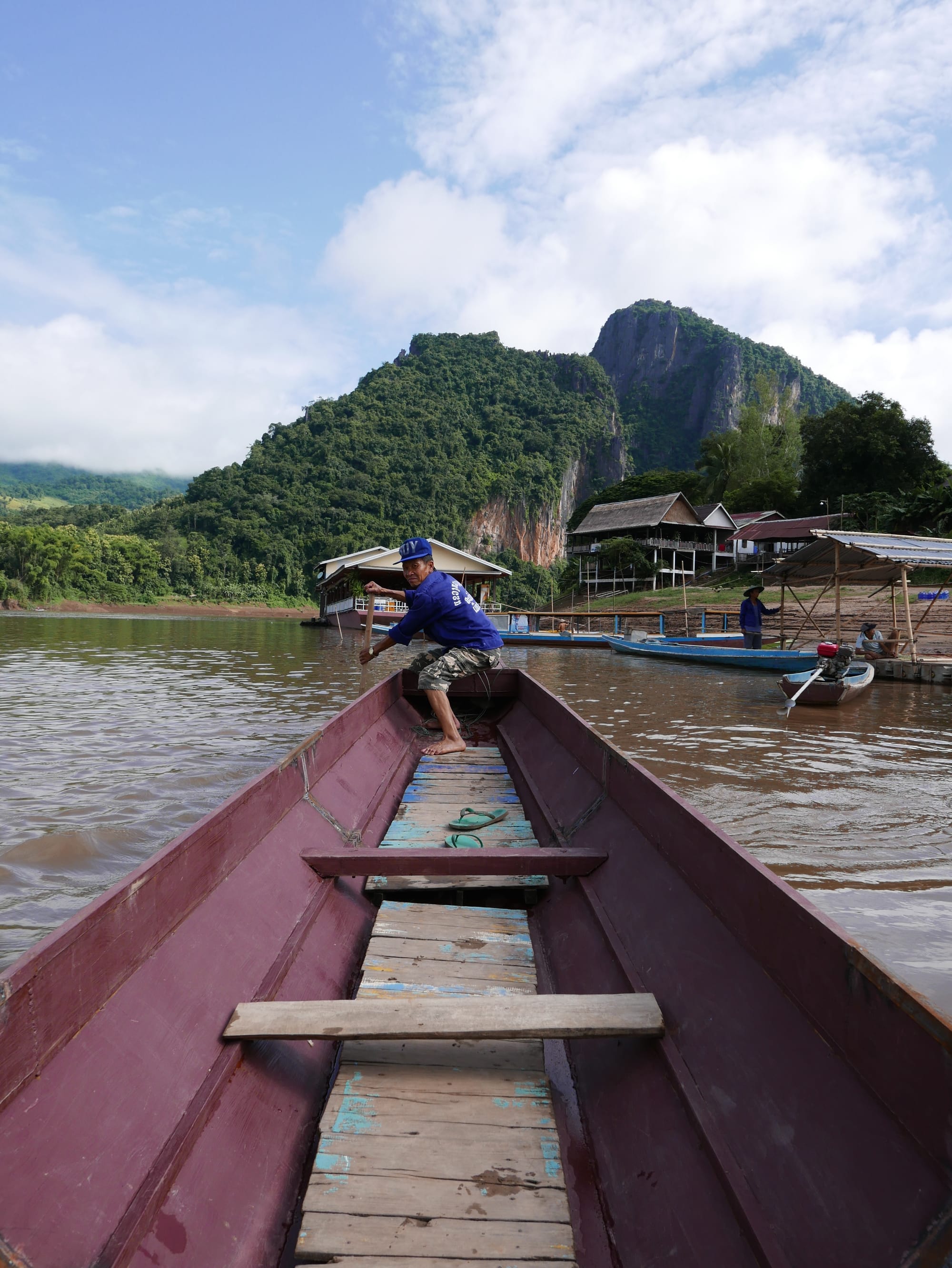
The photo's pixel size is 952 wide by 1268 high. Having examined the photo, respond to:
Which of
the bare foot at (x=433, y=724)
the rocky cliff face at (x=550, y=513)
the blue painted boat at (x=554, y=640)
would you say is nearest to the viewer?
the bare foot at (x=433, y=724)

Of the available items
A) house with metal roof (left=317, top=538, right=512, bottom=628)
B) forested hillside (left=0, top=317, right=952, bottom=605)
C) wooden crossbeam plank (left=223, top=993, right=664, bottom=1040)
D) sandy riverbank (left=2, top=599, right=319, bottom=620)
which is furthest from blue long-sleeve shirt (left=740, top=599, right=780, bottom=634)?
sandy riverbank (left=2, top=599, right=319, bottom=620)

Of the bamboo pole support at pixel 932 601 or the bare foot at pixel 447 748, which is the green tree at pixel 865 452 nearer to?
the bamboo pole support at pixel 932 601

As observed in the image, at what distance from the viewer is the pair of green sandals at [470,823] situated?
11.1 feet

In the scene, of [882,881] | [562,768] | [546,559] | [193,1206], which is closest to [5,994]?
[193,1206]

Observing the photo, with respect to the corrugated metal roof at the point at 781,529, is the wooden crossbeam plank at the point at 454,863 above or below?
below

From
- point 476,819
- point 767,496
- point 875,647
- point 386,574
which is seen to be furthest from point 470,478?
point 476,819

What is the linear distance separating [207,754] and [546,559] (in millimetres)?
89266

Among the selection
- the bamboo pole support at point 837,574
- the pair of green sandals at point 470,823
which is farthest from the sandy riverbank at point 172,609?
the pair of green sandals at point 470,823

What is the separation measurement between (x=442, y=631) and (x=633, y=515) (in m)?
44.8

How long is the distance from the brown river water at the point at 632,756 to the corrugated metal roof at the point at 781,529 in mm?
29759

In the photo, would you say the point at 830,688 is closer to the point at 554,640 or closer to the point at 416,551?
the point at 416,551

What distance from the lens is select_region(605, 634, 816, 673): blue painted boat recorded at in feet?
48.1

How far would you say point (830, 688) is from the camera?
34.1ft

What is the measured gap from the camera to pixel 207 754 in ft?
22.7
